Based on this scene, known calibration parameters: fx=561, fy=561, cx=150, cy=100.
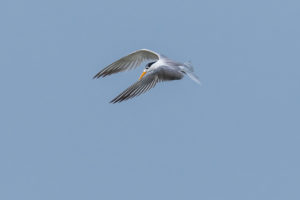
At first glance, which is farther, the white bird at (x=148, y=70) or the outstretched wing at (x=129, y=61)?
the outstretched wing at (x=129, y=61)

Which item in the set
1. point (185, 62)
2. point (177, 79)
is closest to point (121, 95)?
point (177, 79)

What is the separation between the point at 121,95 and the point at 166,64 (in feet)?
4.09

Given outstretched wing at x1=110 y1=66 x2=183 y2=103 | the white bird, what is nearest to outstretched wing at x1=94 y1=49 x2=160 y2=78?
the white bird

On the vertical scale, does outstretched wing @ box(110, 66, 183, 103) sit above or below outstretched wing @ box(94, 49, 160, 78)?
below

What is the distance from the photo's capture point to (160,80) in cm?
1005

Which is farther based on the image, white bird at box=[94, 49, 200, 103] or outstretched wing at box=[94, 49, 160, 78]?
outstretched wing at box=[94, 49, 160, 78]

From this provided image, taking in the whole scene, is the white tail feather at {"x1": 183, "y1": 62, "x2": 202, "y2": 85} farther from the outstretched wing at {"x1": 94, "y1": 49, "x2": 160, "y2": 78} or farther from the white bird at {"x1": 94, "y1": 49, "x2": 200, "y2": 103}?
the outstretched wing at {"x1": 94, "y1": 49, "x2": 160, "y2": 78}

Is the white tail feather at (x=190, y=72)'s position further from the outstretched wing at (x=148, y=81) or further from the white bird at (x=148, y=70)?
the outstretched wing at (x=148, y=81)

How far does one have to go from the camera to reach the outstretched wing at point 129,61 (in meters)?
11.1

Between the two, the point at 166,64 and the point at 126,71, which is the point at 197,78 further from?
the point at 126,71

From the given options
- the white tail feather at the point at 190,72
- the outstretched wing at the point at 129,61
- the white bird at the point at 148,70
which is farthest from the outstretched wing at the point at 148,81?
the outstretched wing at the point at 129,61

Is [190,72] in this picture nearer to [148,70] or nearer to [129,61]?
[148,70]

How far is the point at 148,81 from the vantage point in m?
9.93

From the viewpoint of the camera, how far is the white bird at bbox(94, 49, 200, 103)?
9.69 meters
